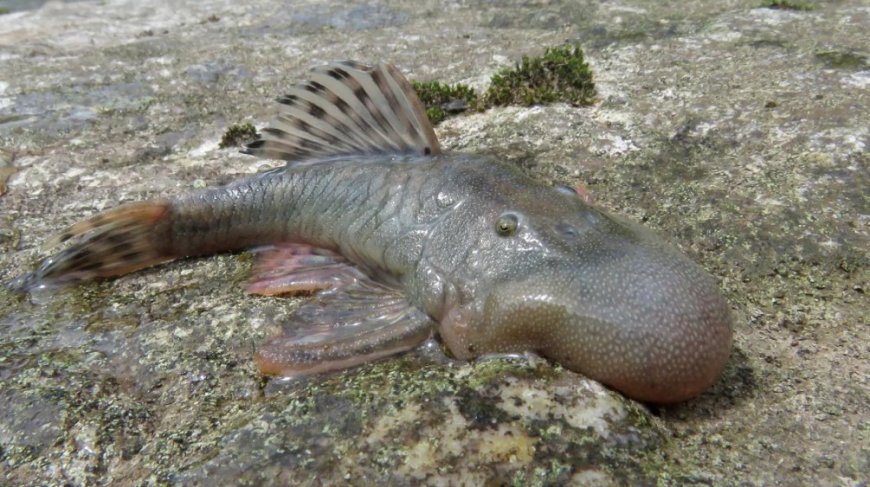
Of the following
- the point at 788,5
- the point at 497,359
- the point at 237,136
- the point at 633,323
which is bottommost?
the point at 497,359

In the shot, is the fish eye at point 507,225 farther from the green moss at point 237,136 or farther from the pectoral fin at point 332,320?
the green moss at point 237,136

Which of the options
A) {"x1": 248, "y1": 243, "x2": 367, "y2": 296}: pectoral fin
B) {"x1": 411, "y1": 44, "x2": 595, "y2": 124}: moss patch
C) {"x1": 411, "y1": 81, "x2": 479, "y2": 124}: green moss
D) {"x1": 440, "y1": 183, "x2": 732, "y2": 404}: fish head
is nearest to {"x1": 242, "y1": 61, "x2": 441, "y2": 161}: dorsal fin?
{"x1": 248, "y1": 243, "x2": 367, "y2": 296}: pectoral fin

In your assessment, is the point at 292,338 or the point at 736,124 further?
the point at 736,124

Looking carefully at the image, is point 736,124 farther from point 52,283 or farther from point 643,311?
point 52,283

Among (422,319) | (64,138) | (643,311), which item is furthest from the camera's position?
(64,138)

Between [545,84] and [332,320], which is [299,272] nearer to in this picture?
[332,320]

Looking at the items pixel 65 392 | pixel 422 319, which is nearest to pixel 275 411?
pixel 422 319

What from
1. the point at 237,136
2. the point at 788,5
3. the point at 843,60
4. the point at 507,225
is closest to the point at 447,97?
the point at 237,136
